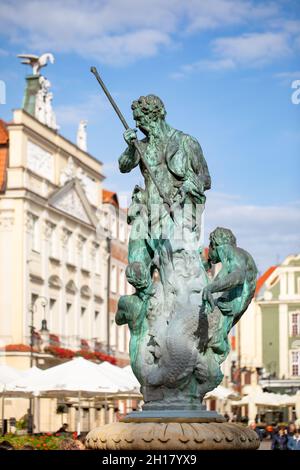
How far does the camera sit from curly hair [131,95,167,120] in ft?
32.9

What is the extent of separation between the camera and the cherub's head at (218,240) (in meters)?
10.1

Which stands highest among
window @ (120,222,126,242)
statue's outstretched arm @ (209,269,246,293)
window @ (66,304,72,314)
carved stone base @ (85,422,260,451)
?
window @ (120,222,126,242)

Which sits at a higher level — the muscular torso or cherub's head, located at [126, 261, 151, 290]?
the muscular torso

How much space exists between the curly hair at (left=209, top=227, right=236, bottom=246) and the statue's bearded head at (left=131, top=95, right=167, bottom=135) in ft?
3.65

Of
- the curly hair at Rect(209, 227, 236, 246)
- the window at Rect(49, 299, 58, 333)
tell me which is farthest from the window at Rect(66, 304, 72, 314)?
the curly hair at Rect(209, 227, 236, 246)

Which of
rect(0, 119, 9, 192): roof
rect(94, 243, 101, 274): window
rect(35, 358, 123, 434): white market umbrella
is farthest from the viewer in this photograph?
rect(94, 243, 101, 274): window

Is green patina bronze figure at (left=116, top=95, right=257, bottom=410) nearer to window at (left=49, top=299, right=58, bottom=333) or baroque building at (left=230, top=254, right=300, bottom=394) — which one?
window at (left=49, top=299, right=58, bottom=333)

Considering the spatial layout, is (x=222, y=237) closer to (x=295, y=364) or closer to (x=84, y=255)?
(x=84, y=255)

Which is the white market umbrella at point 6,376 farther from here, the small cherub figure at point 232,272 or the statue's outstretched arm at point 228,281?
the statue's outstretched arm at point 228,281

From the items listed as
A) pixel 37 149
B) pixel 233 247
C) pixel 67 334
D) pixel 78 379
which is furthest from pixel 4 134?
pixel 233 247

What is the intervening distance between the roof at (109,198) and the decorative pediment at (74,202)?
2.63 m

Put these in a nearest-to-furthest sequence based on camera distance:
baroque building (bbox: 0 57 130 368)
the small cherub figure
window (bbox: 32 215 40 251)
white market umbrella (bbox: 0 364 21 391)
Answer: the small cherub figure < white market umbrella (bbox: 0 364 21 391) < baroque building (bbox: 0 57 130 368) < window (bbox: 32 215 40 251)

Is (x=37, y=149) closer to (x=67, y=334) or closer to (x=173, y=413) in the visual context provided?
(x=67, y=334)
